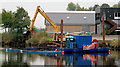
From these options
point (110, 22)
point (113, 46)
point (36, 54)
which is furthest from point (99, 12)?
point (36, 54)

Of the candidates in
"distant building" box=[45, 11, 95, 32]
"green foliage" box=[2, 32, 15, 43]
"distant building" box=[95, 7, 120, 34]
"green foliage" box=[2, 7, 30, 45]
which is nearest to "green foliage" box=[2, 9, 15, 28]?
"green foliage" box=[2, 7, 30, 45]

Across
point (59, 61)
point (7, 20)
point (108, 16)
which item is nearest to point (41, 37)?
point (7, 20)

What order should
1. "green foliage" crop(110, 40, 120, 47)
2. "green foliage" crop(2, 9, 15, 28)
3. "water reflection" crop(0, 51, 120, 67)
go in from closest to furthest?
"water reflection" crop(0, 51, 120, 67) → "green foliage" crop(110, 40, 120, 47) → "green foliage" crop(2, 9, 15, 28)

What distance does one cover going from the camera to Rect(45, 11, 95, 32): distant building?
249 feet

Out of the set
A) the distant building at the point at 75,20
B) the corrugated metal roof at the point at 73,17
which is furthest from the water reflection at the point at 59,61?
the corrugated metal roof at the point at 73,17

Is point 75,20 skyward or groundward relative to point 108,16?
groundward

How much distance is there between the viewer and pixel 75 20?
76.6 metres

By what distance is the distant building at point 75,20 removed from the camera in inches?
2987

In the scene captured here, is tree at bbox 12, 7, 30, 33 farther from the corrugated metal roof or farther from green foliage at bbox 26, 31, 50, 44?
green foliage at bbox 26, 31, 50, 44

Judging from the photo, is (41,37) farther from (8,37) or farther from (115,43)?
(115,43)

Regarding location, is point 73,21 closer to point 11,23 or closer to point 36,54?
point 11,23

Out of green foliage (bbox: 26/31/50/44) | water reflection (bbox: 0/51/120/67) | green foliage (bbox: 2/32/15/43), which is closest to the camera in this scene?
water reflection (bbox: 0/51/120/67)

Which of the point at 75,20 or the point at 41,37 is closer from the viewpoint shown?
the point at 41,37

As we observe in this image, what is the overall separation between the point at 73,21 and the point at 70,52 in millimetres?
32824
